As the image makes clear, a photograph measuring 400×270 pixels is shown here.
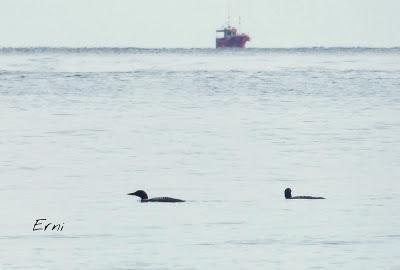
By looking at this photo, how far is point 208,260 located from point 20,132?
71.8 feet

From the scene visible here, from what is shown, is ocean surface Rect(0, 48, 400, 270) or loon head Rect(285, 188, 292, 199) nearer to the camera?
ocean surface Rect(0, 48, 400, 270)

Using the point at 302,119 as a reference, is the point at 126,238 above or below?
above

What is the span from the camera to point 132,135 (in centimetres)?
3722

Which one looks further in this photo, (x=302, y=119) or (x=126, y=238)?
(x=302, y=119)

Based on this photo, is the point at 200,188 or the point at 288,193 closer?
the point at 288,193

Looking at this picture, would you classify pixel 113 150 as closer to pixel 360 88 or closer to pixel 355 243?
pixel 355 243

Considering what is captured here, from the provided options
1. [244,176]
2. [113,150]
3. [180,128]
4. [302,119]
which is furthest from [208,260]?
[302,119]

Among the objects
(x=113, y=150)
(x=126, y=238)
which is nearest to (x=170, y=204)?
(x=126, y=238)

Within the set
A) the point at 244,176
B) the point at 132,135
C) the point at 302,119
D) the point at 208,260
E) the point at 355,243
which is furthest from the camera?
the point at 302,119

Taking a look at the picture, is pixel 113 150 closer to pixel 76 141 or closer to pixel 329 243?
pixel 76 141

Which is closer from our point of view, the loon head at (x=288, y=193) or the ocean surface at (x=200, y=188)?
the ocean surface at (x=200, y=188)

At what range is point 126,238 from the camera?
18031 millimetres

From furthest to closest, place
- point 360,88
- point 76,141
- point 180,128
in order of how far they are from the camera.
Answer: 1. point 360,88
2. point 180,128
3. point 76,141

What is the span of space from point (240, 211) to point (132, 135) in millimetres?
16634
